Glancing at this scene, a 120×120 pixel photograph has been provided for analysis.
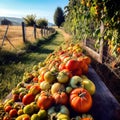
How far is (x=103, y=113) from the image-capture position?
433cm

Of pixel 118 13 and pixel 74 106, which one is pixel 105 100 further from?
pixel 118 13

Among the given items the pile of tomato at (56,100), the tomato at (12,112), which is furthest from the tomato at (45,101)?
the tomato at (12,112)

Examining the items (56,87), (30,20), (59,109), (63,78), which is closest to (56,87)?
(56,87)

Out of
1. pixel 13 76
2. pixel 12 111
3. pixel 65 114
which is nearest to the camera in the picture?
pixel 65 114

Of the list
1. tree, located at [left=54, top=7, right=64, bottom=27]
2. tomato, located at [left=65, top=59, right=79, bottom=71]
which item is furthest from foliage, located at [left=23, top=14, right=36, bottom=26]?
tomato, located at [left=65, top=59, right=79, bottom=71]

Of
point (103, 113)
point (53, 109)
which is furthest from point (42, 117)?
point (103, 113)

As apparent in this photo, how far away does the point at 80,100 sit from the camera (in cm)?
416

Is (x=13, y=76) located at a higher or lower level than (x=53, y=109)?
lower

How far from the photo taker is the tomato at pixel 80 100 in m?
4.13

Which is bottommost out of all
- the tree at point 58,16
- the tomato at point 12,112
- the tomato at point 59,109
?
the tree at point 58,16

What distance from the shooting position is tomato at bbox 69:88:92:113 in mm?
4133

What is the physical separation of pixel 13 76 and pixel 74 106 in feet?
15.5

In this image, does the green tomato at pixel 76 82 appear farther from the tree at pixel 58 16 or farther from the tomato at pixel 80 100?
the tree at pixel 58 16

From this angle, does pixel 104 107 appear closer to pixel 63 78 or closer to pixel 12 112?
pixel 63 78
